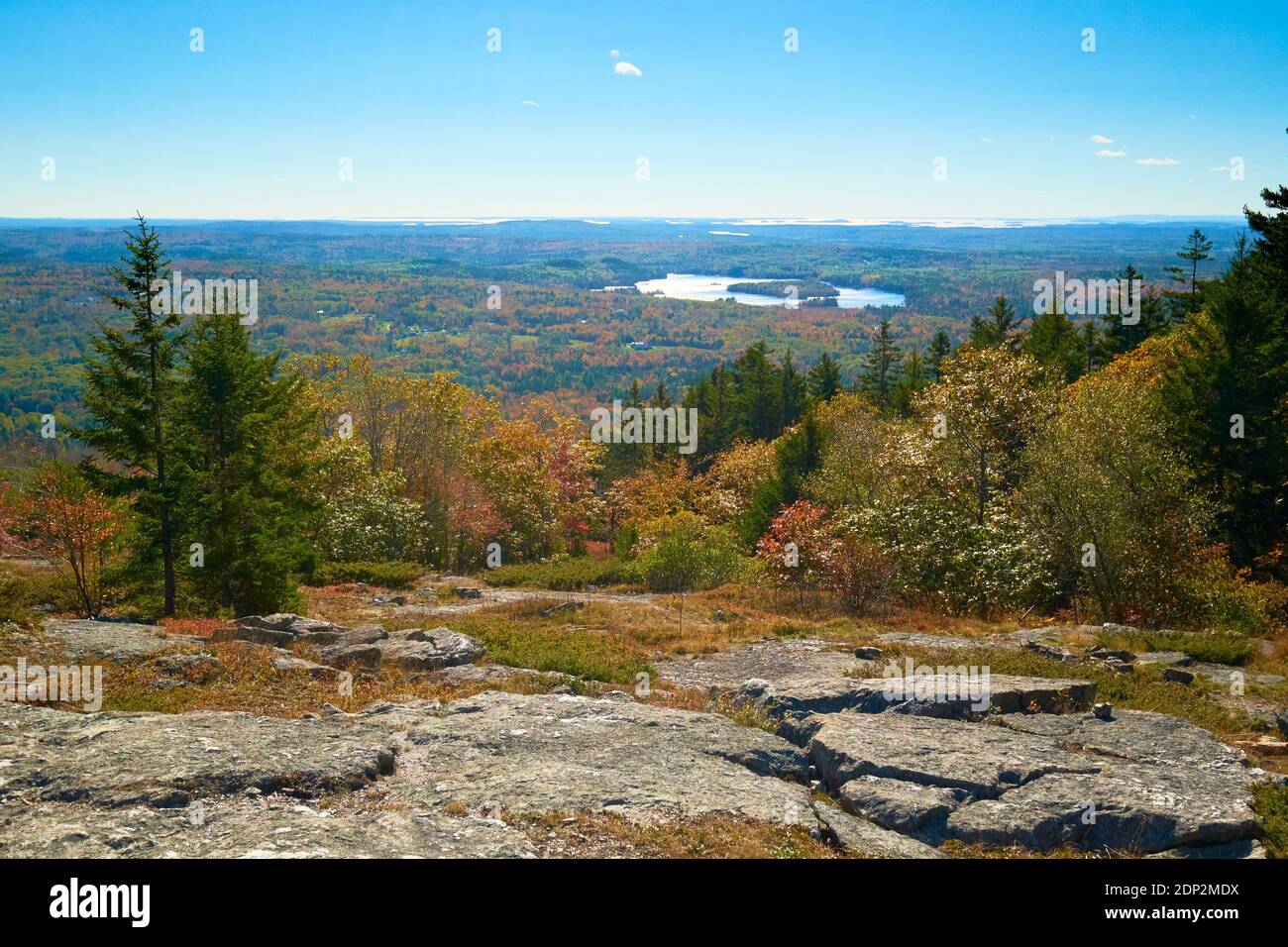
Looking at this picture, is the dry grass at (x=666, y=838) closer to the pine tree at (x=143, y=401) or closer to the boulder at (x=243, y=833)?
the boulder at (x=243, y=833)

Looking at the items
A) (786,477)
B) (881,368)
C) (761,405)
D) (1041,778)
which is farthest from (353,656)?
(881,368)

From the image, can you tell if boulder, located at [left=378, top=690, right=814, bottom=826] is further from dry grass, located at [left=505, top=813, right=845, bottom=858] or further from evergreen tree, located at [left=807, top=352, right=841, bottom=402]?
evergreen tree, located at [left=807, top=352, right=841, bottom=402]

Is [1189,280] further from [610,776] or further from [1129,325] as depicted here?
[610,776]

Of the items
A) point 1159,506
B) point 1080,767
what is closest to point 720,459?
point 1159,506

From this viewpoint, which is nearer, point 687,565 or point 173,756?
point 173,756

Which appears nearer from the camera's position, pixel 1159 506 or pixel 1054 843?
pixel 1054 843

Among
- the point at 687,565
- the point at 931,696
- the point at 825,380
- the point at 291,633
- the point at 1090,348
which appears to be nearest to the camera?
the point at 931,696

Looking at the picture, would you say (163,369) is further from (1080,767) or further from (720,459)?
(720,459)
